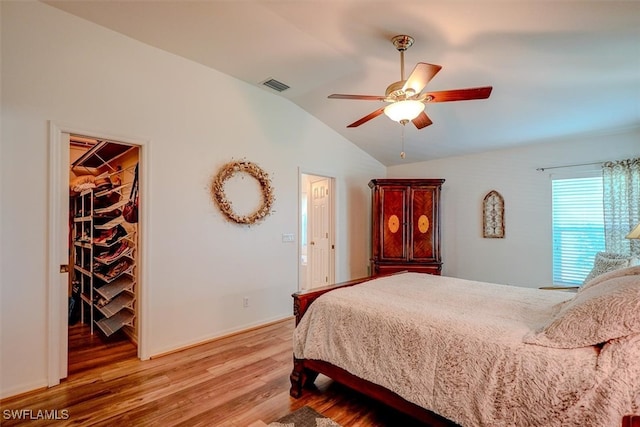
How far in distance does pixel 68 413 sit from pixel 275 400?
1.38 m

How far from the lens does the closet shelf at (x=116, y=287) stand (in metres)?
3.45

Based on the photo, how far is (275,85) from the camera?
371 cm

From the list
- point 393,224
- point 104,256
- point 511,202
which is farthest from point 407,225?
point 104,256

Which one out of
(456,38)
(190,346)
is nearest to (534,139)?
(456,38)

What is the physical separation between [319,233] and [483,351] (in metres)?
3.93

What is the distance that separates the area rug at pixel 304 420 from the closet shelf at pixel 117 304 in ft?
7.69

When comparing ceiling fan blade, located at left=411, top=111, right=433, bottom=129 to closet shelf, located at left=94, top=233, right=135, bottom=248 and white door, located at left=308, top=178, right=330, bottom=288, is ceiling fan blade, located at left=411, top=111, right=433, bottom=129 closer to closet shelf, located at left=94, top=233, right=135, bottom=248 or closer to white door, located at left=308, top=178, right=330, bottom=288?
white door, located at left=308, top=178, right=330, bottom=288

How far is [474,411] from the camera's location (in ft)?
4.75

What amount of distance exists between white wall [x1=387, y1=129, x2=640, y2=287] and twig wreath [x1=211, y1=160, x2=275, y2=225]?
9.59ft

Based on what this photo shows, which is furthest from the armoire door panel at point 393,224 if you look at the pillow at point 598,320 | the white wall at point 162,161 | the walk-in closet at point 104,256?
the walk-in closet at point 104,256

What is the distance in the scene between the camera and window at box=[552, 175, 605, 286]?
3793mm

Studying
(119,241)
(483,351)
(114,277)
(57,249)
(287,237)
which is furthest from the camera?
(287,237)

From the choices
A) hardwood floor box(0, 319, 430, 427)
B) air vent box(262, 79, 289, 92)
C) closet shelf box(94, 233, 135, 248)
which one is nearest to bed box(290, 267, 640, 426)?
hardwood floor box(0, 319, 430, 427)

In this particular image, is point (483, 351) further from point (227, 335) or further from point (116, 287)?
point (116, 287)
